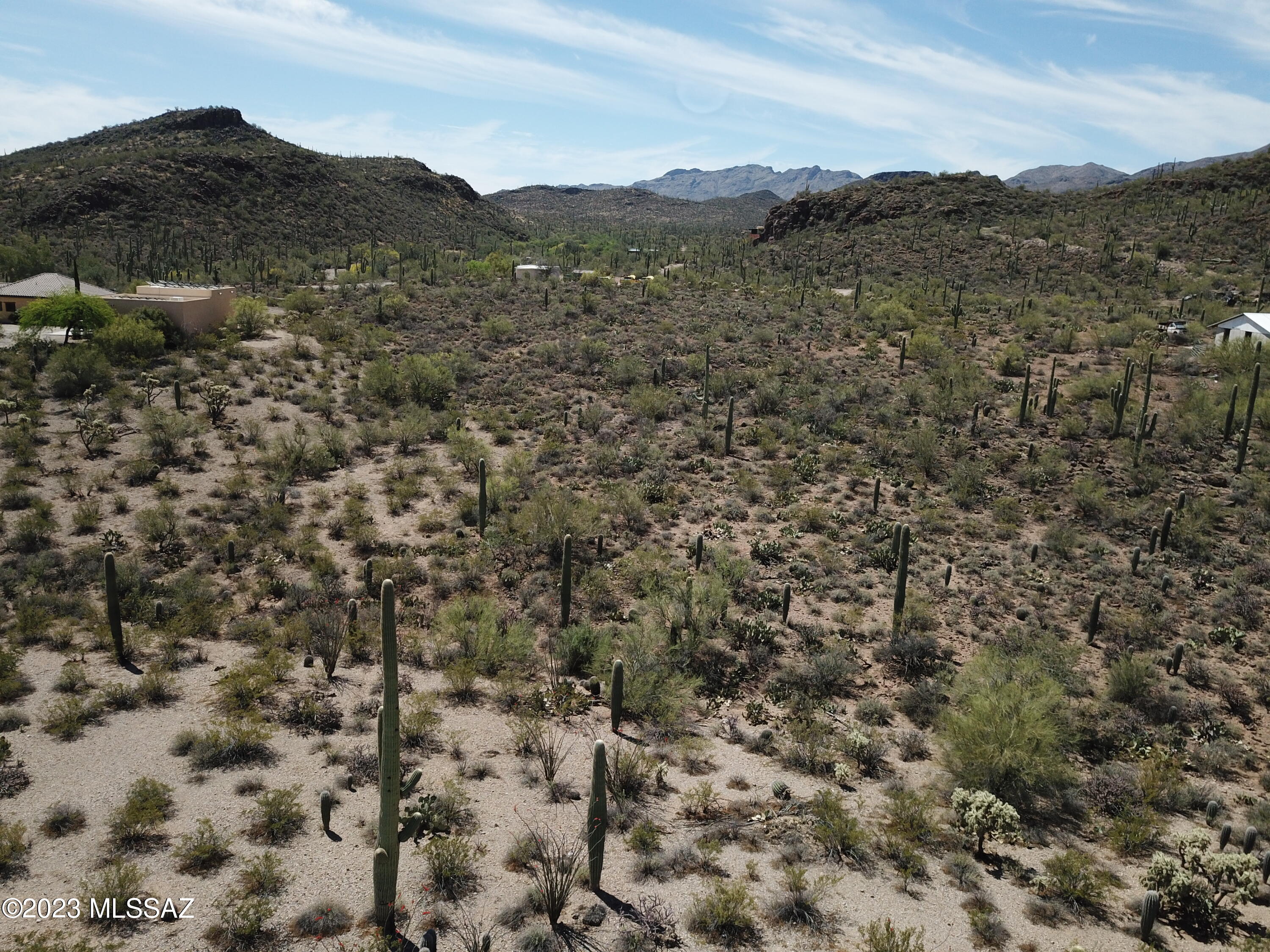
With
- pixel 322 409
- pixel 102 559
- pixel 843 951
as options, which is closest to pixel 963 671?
pixel 843 951

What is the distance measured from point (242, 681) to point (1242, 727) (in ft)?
57.0

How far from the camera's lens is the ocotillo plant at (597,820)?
873 cm

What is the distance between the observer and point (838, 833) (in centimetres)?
976

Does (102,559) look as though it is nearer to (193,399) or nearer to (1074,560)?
(193,399)

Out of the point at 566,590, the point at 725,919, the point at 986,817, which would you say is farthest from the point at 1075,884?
the point at 566,590

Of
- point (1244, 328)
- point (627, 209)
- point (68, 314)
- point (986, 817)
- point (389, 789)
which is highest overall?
point (627, 209)

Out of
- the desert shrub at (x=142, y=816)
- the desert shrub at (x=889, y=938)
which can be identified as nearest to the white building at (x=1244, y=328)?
the desert shrub at (x=889, y=938)

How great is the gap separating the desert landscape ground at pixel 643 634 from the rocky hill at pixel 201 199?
84.3ft

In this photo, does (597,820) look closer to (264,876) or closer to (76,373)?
(264,876)

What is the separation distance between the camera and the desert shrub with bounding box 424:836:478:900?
28.6ft

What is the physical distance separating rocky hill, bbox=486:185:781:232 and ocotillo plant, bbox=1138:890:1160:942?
11582 cm

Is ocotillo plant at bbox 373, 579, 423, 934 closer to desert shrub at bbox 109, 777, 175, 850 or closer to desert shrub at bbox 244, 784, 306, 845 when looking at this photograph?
desert shrub at bbox 244, 784, 306, 845

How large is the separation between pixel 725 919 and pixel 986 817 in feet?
12.6

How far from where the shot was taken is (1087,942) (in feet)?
27.1
